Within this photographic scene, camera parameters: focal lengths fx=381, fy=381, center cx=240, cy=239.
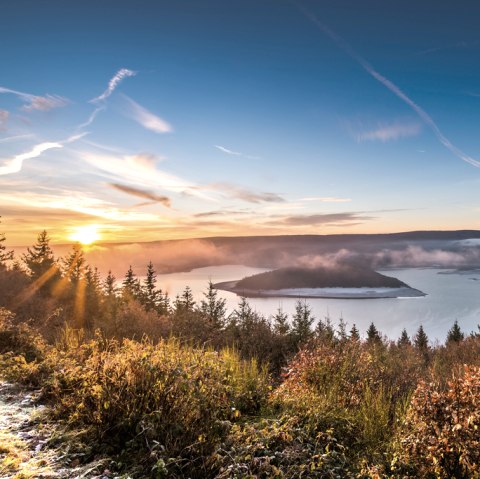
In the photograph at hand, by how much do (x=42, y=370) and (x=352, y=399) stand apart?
5597 mm

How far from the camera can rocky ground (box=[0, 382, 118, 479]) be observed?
4.06 m

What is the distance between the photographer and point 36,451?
453cm

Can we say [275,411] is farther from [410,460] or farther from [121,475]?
[121,475]

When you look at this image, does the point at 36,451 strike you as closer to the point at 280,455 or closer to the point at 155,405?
the point at 155,405

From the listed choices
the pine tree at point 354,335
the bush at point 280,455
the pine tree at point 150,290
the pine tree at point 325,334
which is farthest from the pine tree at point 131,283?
the bush at point 280,455

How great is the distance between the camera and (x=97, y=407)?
5254mm

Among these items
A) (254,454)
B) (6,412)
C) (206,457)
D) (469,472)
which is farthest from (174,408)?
(469,472)

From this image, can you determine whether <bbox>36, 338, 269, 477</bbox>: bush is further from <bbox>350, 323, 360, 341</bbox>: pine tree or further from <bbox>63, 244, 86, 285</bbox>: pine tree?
<bbox>63, 244, 86, 285</bbox>: pine tree

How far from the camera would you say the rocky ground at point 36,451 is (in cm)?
406

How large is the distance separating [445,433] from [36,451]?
15.2 feet

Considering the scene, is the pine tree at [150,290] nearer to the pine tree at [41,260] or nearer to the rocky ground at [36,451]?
the pine tree at [41,260]

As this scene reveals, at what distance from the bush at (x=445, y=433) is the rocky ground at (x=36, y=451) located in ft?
10.9

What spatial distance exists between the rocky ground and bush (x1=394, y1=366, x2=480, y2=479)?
130 inches

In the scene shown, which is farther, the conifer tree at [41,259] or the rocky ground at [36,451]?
the conifer tree at [41,259]
